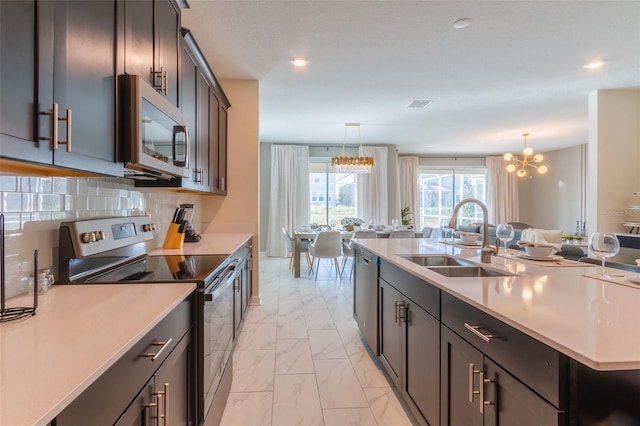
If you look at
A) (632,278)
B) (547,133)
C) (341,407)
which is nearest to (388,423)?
(341,407)

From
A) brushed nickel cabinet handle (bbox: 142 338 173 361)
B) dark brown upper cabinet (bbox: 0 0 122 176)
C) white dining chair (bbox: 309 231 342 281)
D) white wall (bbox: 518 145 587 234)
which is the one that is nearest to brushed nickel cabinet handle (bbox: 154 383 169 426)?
brushed nickel cabinet handle (bbox: 142 338 173 361)

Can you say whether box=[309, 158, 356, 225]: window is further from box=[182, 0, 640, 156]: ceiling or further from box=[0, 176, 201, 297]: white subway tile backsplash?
box=[0, 176, 201, 297]: white subway tile backsplash

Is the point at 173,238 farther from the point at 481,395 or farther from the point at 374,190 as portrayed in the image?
the point at 374,190

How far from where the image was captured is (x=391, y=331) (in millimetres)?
2064

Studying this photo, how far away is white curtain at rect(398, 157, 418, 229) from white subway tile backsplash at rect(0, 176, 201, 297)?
7.91 m

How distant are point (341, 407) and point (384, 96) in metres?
3.75

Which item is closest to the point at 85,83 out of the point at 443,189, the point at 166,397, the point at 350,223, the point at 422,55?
the point at 166,397

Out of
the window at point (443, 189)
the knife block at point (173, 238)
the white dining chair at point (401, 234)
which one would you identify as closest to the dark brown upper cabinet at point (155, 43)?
the knife block at point (173, 238)

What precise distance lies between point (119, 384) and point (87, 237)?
0.89 m

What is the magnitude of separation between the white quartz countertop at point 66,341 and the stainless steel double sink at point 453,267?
144cm

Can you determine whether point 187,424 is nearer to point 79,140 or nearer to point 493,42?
point 79,140

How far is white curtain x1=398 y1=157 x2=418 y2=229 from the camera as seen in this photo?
29.4ft

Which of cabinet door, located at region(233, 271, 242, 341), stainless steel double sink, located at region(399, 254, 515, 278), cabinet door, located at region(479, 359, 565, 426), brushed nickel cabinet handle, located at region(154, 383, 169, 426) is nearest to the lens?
cabinet door, located at region(479, 359, 565, 426)

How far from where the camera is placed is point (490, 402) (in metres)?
1.08
